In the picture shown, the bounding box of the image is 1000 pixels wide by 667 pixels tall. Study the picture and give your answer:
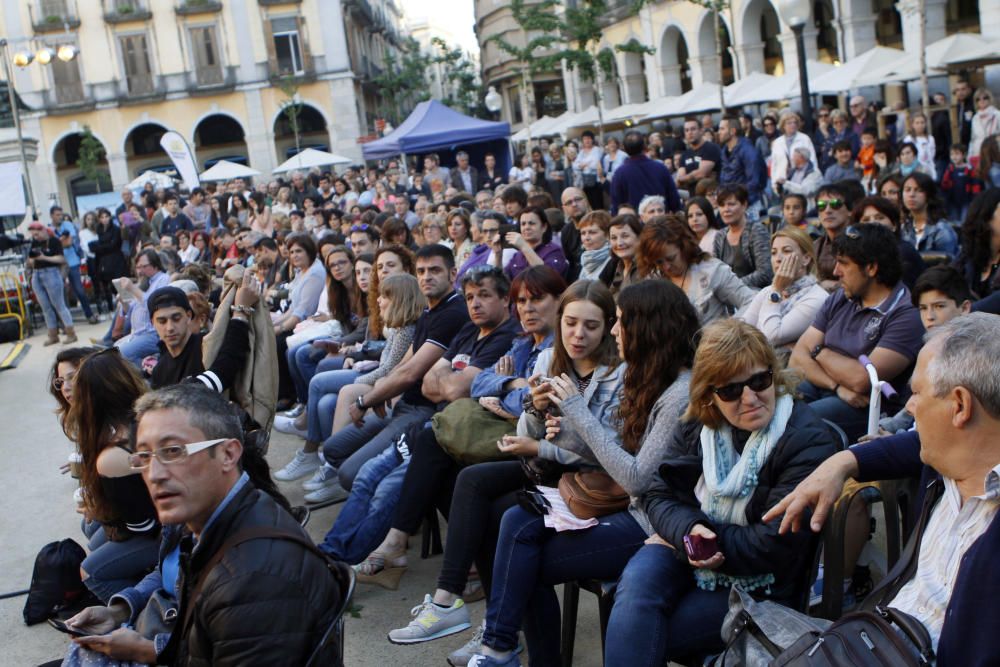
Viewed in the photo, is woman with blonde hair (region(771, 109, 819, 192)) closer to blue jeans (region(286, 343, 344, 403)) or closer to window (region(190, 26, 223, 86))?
blue jeans (region(286, 343, 344, 403))

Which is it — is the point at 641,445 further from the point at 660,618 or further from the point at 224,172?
the point at 224,172

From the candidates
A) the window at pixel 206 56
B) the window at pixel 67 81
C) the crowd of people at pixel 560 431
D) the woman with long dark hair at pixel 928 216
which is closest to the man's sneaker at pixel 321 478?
the crowd of people at pixel 560 431

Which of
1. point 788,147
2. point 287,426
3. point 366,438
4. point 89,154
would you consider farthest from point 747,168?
point 89,154

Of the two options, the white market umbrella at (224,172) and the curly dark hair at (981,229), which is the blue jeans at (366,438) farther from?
the white market umbrella at (224,172)

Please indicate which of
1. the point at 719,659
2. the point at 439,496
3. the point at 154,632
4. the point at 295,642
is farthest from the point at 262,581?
the point at 439,496

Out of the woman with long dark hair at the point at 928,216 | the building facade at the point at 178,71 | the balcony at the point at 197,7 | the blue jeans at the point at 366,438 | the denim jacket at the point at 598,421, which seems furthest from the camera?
the building facade at the point at 178,71

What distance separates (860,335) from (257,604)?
2996 mm

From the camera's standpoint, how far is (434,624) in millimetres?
4309

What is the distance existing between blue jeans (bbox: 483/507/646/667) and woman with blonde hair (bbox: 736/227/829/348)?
196cm

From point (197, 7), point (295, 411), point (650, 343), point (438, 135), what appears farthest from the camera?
point (197, 7)

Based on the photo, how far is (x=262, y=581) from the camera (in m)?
2.49

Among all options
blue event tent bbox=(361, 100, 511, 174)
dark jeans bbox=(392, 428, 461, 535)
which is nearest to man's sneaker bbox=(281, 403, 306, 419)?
dark jeans bbox=(392, 428, 461, 535)

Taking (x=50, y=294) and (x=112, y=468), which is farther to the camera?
(x=50, y=294)

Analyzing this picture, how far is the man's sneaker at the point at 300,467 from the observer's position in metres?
7.14
